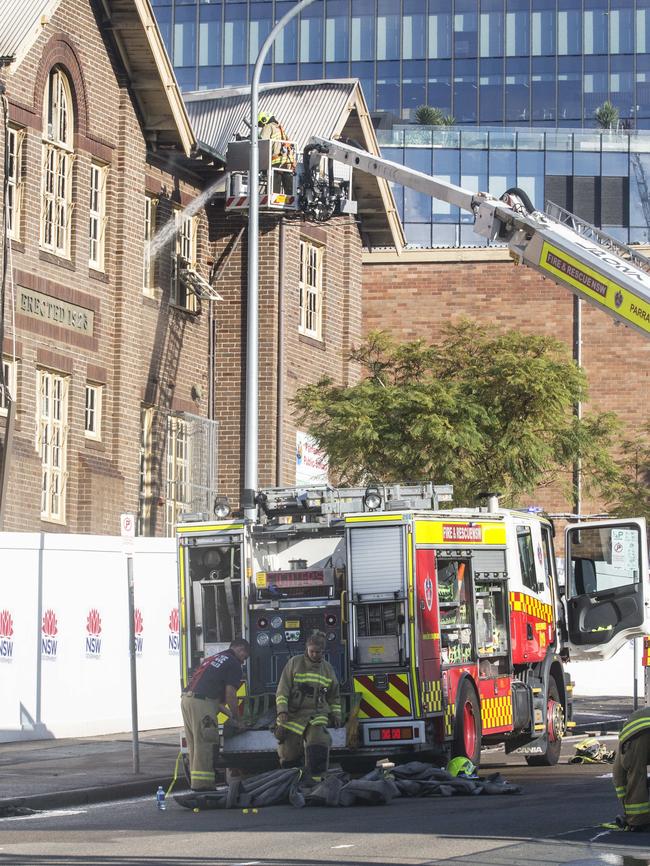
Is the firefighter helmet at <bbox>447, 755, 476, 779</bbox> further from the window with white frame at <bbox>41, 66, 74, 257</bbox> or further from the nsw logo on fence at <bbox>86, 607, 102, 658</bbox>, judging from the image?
the window with white frame at <bbox>41, 66, 74, 257</bbox>

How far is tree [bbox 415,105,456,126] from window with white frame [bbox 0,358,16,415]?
6409 centimetres

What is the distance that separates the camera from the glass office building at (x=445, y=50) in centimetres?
9388

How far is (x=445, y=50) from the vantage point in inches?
3720

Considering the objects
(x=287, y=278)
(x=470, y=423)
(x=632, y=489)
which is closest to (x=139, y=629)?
(x=470, y=423)

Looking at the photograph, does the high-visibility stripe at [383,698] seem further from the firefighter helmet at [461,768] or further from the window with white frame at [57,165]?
the window with white frame at [57,165]

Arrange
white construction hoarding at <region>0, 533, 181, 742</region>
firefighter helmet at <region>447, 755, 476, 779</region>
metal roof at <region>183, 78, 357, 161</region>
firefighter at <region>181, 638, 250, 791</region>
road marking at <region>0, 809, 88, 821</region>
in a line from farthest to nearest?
metal roof at <region>183, 78, 357, 161</region> → white construction hoarding at <region>0, 533, 181, 742</region> → firefighter helmet at <region>447, 755, 476, 779</region> → firefighter at <region>181, 638, 250, 791</region> → road marking at <region>0, 809, 88, 821</region>

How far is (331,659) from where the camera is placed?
59.2 ft

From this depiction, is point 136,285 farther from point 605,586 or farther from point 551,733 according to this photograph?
point 551,733

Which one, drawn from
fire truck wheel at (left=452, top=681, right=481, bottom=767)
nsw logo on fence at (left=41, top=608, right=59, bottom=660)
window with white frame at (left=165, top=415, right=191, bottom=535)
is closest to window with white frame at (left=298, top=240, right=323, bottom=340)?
window with white frame at (left=165, top=415, right=191, bottom=535)

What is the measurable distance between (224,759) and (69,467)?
11.3 metres

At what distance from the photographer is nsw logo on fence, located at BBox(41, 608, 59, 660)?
23.6 metres

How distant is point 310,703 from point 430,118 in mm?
74981

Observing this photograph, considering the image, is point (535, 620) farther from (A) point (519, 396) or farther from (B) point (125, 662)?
(A) point (519, 396)

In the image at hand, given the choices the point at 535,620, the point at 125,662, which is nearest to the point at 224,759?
the point at 535,620
